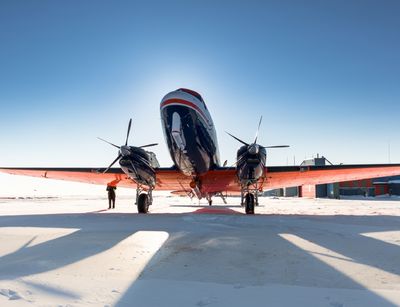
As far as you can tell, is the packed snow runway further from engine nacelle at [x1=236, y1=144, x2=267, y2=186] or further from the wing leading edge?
the wing leading edge

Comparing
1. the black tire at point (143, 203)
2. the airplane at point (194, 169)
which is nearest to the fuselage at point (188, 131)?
the airplane at point (194, 169)

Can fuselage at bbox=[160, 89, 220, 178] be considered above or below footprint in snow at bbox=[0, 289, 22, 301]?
above

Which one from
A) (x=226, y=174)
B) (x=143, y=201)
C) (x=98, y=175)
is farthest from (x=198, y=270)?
(x=98, y=175)

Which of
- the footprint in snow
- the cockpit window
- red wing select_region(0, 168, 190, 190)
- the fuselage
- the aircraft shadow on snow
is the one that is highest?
the cockpit window

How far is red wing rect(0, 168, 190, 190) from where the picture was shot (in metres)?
19.9

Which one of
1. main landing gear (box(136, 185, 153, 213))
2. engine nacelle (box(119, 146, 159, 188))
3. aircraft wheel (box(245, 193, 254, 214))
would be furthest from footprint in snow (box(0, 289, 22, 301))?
main landing gear (box(136, 185, 153, 213))

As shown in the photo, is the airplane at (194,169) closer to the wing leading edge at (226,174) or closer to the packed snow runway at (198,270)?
the wing leading edge at (226,174)

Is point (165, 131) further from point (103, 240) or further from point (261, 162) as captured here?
point (103, 240)

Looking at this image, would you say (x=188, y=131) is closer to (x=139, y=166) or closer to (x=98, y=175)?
(x=139, y=166)

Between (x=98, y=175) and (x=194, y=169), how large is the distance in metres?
7.21

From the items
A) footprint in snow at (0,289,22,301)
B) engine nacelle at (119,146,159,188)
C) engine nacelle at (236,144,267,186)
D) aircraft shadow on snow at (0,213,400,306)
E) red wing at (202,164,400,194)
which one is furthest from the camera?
red wing at (202,164,400,194)

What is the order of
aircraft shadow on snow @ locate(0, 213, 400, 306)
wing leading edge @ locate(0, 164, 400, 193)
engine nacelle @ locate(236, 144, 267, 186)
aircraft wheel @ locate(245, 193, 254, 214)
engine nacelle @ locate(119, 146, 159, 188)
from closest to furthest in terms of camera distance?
aircraft shadow on snow @ locate(0, 213, 400, 306) < engine nacelle @ locate(236, 144, 267, 186) < engine nacelle @ locate(119, 146, 159, 188) < aircraft wheel @ locate(245, 193, 254, 214) < wing leading edge @ locate(0, 164, 400, 193)

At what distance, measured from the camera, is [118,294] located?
387 cm

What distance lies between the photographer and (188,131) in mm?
15922
